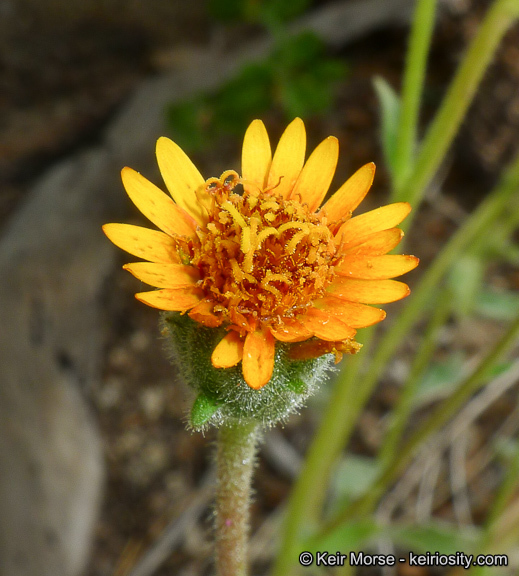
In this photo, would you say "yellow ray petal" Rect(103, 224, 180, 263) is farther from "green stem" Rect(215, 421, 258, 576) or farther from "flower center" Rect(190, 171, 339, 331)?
"green stem" Rect(215, 421, 258, 576)

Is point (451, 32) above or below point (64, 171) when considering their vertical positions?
below

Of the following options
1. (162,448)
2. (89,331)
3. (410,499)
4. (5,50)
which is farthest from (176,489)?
(5,50)

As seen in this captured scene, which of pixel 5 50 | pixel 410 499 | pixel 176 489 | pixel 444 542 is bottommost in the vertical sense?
pixel 410 499

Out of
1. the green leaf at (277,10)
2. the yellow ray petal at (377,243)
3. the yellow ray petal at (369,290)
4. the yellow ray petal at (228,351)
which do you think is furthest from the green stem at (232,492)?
the green leaf at (277,10)

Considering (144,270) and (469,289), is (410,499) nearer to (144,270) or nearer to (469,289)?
(469,289)

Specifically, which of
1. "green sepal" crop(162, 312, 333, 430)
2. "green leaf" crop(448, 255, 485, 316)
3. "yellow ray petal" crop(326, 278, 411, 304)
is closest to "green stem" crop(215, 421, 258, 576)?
"green sepal" crop(162, 312, 333, 430)

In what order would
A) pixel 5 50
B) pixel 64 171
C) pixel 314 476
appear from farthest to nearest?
pixel 5 50
pixel 64 171
pixel 314 476
